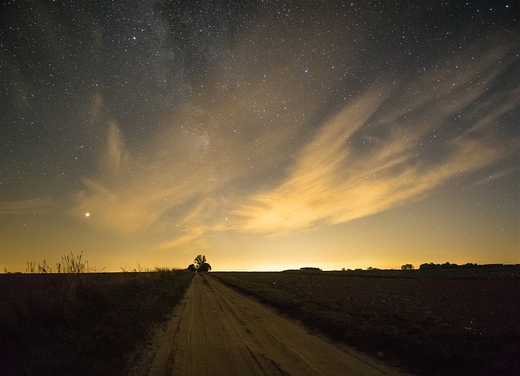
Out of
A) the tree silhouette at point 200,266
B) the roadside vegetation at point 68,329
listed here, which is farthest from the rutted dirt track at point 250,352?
the tree silhouette at point 200,266

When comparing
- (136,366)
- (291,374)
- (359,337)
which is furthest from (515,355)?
(136,366)

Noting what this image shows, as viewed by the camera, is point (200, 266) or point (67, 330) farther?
point (200, 266)

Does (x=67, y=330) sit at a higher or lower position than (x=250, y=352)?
higher

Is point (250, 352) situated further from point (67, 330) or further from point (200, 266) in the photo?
point (200, 266)

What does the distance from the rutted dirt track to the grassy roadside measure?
1.11 meters

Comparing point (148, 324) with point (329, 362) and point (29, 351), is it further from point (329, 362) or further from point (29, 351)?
point (329, 362)

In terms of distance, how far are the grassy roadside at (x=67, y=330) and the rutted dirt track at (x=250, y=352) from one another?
1111mm

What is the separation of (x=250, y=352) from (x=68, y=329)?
5595 millimetres

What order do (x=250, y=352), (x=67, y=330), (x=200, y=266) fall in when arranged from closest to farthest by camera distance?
1. (x=250, y=352)
2. (x=67, y=330)
3. (x=200, y=266)

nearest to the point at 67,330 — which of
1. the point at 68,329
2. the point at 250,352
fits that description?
the point at 68,329

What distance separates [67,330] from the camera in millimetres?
9414

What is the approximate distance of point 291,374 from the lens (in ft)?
23.5

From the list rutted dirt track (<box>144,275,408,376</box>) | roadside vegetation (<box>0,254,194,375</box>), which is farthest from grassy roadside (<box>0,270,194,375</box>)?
rutted dirt track (<box>144,275,408,376</box>)

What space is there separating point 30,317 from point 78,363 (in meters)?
3.53
